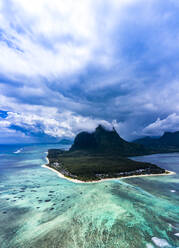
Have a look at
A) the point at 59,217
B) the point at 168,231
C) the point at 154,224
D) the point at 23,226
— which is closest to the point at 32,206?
the point at 23,226

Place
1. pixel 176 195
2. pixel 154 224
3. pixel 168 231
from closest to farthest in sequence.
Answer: pixel 168 231
pixel 154 224
pixel 176 195

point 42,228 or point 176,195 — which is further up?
point 42,228

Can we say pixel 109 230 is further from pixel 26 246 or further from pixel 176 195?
pixel 176 195

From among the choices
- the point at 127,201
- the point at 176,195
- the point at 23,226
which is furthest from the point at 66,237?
the point at 176,195

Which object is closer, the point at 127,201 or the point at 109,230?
the point at 109,230

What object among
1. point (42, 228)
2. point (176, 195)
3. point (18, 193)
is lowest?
point (176, 195)

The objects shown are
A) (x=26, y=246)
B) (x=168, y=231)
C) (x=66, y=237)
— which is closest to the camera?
(x=26, y=246)

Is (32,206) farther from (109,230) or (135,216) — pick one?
(135,216)

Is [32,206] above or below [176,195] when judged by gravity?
above

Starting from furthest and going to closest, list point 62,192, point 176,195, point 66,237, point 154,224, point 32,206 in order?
point 62,192
point 176,195
point 32,206
point 154,224
point 66,237
